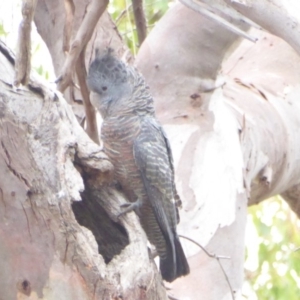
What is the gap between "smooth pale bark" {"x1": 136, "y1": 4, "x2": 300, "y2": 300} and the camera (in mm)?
2824

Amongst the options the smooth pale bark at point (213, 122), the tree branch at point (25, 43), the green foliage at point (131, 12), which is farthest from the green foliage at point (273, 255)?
the tree branch at point (25, 43)

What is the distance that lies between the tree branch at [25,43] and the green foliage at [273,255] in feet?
8.76

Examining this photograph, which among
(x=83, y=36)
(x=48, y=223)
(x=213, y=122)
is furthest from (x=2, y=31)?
(x=48, y=223)

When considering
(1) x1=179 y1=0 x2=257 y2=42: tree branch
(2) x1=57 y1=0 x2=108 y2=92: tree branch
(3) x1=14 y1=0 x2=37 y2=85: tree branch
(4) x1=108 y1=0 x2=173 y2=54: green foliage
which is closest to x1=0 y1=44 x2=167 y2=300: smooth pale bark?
(3) x1=14 y1=0 x2=37 y2=85: tree branch

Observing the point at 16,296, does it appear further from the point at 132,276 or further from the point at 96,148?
the point at 96,148

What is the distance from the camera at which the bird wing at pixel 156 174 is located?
244 centimetres

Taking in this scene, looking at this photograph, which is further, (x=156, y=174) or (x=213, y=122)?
(x=213, y=122)

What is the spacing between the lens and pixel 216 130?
3.07 meters

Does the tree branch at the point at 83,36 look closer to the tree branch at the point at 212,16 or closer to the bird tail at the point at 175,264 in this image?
the tree branch at the point at 212,16

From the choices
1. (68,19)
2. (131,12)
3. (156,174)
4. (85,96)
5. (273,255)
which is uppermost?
(68,19)

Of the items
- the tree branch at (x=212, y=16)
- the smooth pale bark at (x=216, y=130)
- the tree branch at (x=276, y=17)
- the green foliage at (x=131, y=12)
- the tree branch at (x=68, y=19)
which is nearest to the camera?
the tree branch at (x=276, y=17)

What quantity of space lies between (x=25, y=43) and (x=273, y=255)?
3.20 meters

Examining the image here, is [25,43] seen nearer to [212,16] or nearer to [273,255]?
[212,16]

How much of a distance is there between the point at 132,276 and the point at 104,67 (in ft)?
3.04
